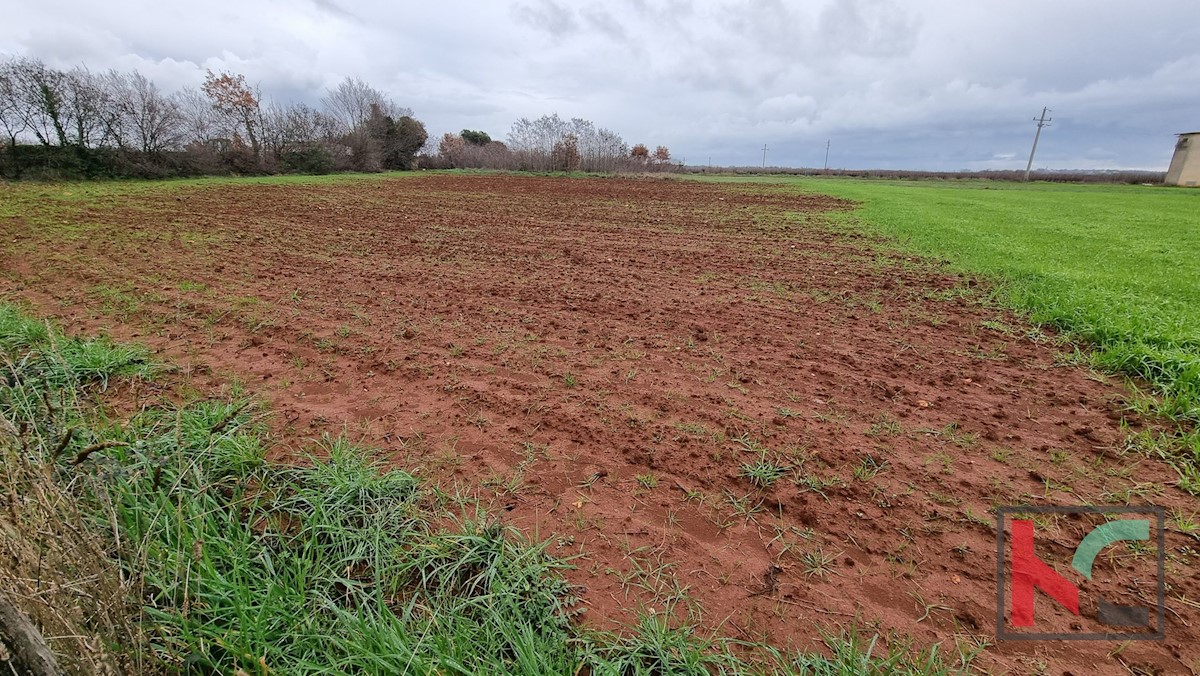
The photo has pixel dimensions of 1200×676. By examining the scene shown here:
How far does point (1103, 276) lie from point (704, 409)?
7.04 m

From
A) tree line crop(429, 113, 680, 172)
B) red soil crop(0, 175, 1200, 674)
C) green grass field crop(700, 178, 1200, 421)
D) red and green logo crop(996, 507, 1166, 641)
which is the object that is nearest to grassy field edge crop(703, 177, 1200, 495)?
green grass field crop(700, 178, 1200, 421)

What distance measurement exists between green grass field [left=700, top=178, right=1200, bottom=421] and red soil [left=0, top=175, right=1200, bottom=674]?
0.43 meters

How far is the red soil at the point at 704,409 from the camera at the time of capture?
83.0 inches

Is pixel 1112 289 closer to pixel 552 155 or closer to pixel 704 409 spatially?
pixel 704 409

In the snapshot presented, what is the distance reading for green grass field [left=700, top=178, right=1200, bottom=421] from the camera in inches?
156

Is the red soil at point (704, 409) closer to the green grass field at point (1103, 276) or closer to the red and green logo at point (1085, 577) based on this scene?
the red and green logo at point (1085, 577)

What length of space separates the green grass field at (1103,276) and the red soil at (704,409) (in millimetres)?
426

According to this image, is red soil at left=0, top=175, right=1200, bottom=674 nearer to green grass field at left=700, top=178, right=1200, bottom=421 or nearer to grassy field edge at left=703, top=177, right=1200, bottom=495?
grassy field edge at left=703, top=177, right=1200, bottom=495

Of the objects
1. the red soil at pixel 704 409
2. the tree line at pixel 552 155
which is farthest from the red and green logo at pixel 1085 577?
the tree line at pixel 552 155

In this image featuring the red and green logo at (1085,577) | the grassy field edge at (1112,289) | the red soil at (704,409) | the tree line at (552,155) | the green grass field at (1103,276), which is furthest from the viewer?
the tree line at (552,155)

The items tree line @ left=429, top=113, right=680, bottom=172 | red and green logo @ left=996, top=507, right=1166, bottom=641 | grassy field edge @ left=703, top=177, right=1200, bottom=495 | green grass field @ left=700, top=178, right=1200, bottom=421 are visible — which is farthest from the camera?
tree line @ left=429, top=113, right=680, bottom=172

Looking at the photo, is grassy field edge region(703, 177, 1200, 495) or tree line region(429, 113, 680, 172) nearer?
grassy field edge region(703, 177, 1200, 495)

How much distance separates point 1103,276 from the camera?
6.56 m

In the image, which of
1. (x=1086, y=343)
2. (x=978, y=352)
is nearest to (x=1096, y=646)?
(x=978, y=352)
